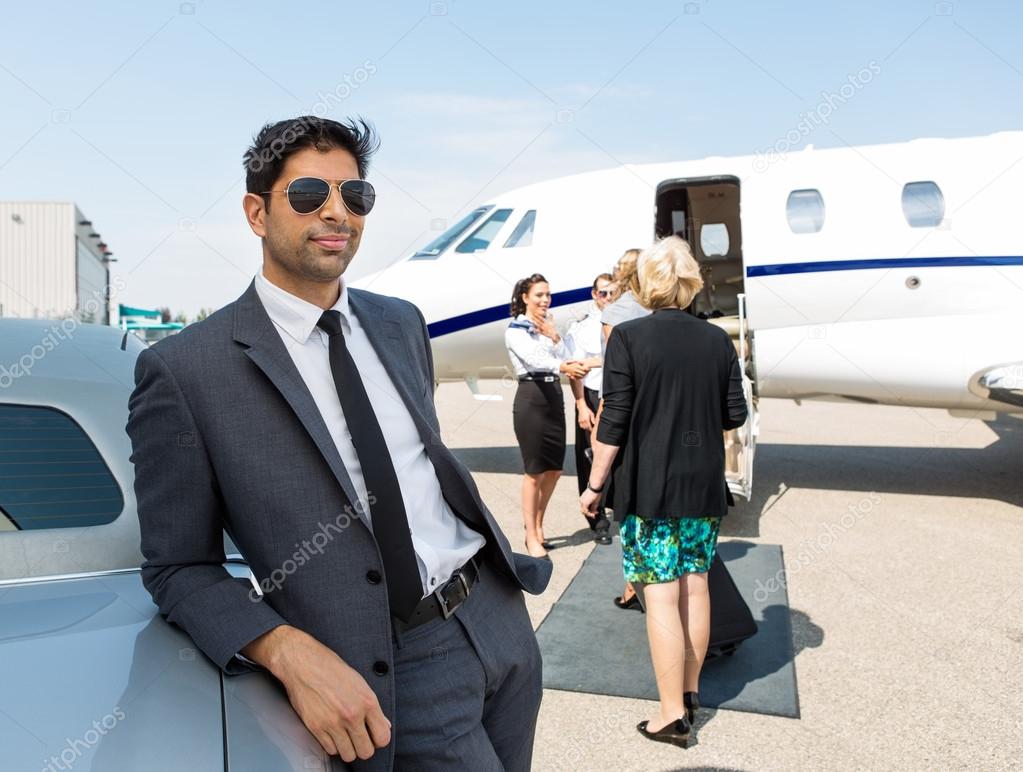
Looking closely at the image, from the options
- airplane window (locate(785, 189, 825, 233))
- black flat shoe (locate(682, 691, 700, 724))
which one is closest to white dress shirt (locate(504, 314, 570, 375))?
black flat shoe (locate(682, 691, 700, 724))

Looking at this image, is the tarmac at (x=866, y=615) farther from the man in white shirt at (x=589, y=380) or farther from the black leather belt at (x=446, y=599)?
the black leather belt at (x=446, y=599)

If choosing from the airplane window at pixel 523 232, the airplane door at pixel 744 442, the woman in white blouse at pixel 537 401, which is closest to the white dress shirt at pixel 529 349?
the woman in white blouse at pixel 537 401

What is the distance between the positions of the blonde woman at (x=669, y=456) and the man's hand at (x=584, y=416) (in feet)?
8.34

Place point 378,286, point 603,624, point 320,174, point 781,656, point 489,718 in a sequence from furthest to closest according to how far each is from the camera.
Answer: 1. point 378,286
2. point 603,624
3. point 781,656
4. point 489,718
5. point 320,174

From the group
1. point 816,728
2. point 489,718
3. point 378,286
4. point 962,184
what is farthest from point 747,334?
point 489,718

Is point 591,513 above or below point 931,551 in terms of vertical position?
above

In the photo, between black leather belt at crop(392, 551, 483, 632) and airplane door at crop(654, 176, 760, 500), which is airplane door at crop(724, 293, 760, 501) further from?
black leather belt at crop(392, 551, 483, 632)

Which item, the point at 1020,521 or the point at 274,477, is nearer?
the point at 274,477

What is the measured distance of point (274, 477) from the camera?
56.1 inches

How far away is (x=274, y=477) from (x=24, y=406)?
34.3 inches

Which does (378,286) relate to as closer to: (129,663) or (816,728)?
(816,728)

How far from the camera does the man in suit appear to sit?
138cm

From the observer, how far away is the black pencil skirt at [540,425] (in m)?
5.47

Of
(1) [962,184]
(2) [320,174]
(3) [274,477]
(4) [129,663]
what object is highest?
(1) [962,184]
